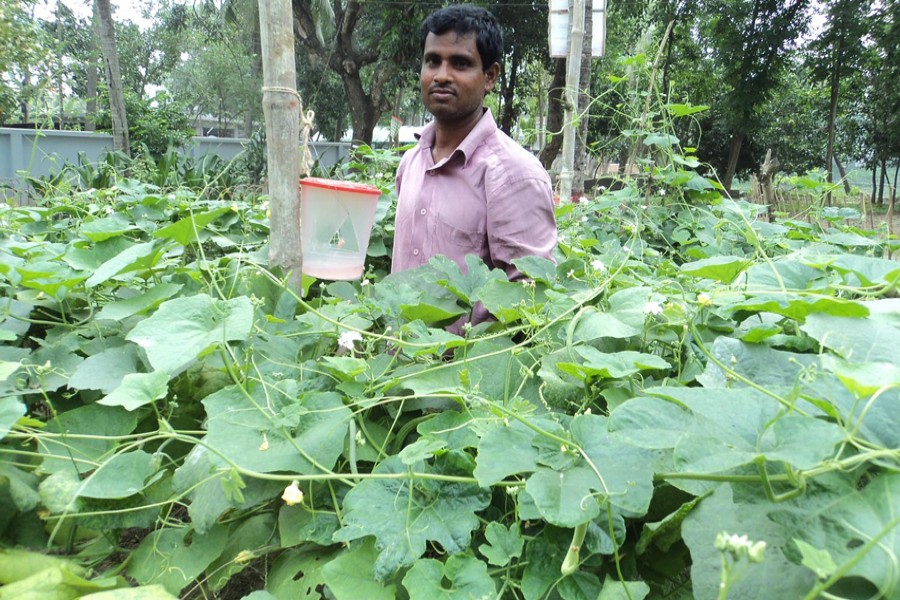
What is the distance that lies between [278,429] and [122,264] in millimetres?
516

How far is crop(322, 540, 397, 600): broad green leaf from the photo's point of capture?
0.76 metres

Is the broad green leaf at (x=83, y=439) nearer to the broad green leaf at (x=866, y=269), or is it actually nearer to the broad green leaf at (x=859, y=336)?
the broad green leaf at (x=859, y=336)

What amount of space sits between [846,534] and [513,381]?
0.57 meters

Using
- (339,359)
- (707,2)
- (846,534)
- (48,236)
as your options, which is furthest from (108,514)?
(707,2)

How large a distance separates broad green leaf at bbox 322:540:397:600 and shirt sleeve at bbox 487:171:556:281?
1221mm

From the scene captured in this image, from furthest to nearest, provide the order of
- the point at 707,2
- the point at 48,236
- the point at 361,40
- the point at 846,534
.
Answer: the point at 361,40 → the point at 707,2 → the point at 48,236 → the point at 846,534

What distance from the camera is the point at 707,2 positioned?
14898 mm

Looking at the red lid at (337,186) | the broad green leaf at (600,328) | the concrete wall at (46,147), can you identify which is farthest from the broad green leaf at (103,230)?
the concrete wall at (46,147)

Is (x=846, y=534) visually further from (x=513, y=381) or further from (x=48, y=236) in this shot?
(x=48, y=236)

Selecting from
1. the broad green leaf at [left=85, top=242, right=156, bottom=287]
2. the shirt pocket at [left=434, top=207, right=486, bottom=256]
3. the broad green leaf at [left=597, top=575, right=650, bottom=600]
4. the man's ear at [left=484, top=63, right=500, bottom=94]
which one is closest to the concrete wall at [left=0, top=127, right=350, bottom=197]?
the man's ear at [left=484, top=63, right=500, bottom=94]

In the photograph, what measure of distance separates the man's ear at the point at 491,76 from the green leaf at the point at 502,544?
177 centimetres

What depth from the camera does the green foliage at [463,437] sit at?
2.00ft

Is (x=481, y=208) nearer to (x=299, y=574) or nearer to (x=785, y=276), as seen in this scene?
(x=785, y=276)

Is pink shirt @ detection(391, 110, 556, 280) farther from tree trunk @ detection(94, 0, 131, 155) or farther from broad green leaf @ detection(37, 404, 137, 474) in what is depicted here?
tree trunk @ detection(94, 0, 131, 155)
